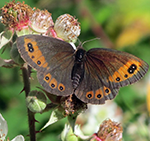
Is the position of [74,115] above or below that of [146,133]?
above

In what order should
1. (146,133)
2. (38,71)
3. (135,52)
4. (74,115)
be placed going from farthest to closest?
(135,52) < (146,133) < (74,115) < (38,71)

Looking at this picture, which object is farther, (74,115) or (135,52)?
(135,52)

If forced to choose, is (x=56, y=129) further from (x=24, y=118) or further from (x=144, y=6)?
(x=144, y=6)

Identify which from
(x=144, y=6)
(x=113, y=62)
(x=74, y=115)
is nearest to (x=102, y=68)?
(x=113, y=62)

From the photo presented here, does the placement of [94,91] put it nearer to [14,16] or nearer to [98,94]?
[98,94]

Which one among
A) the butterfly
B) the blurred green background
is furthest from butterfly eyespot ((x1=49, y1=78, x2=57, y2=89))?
the blurred green background

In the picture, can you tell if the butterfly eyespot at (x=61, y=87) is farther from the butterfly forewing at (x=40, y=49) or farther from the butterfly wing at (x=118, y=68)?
the butterfly wing at (x=118, y=68)
